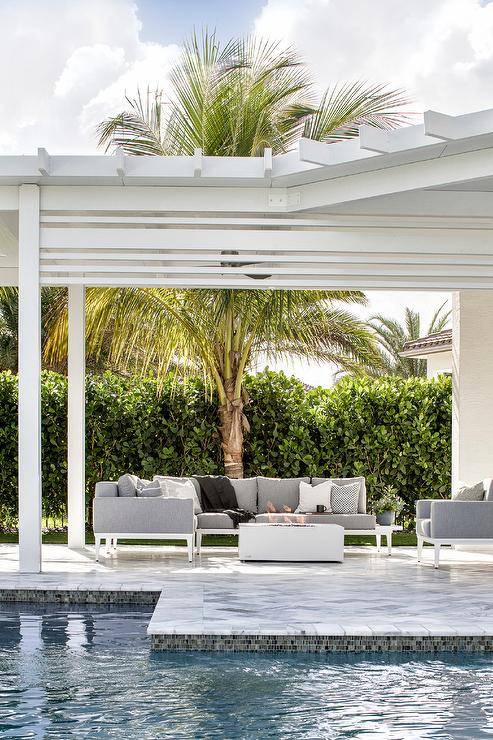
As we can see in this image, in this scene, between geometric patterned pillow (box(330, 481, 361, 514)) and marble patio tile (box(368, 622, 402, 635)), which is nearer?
marble patio tile (box(368, 622, 402, 635))

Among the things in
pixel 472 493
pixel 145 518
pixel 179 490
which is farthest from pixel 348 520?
pixel 145 518

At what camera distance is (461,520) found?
33.9 feet

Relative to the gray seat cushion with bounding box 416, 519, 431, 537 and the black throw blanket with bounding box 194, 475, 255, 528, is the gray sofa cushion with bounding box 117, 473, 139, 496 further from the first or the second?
the gray seat cushion with bounding box 416, 519, 431, 537

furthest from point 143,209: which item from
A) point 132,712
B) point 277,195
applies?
point 132,712

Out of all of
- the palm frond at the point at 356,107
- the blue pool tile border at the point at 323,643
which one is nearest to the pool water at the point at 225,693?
the blue pool tile border at the point at 323,643

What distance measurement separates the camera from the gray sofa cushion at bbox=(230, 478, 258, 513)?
41.2 feet

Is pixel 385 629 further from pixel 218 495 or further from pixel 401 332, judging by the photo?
pixel 401 332

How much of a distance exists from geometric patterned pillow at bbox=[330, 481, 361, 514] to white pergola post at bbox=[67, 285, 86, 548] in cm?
297

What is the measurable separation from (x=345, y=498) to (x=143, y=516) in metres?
2.66

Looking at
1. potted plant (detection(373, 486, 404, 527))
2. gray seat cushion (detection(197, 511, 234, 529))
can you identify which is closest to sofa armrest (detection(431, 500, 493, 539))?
potted plant (detection(373, 486, 404, 527))

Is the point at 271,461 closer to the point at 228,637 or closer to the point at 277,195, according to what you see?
the point at 277,195

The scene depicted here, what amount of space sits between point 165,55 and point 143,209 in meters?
20.9

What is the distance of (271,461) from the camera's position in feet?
48.3

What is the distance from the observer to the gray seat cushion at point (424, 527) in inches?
420
